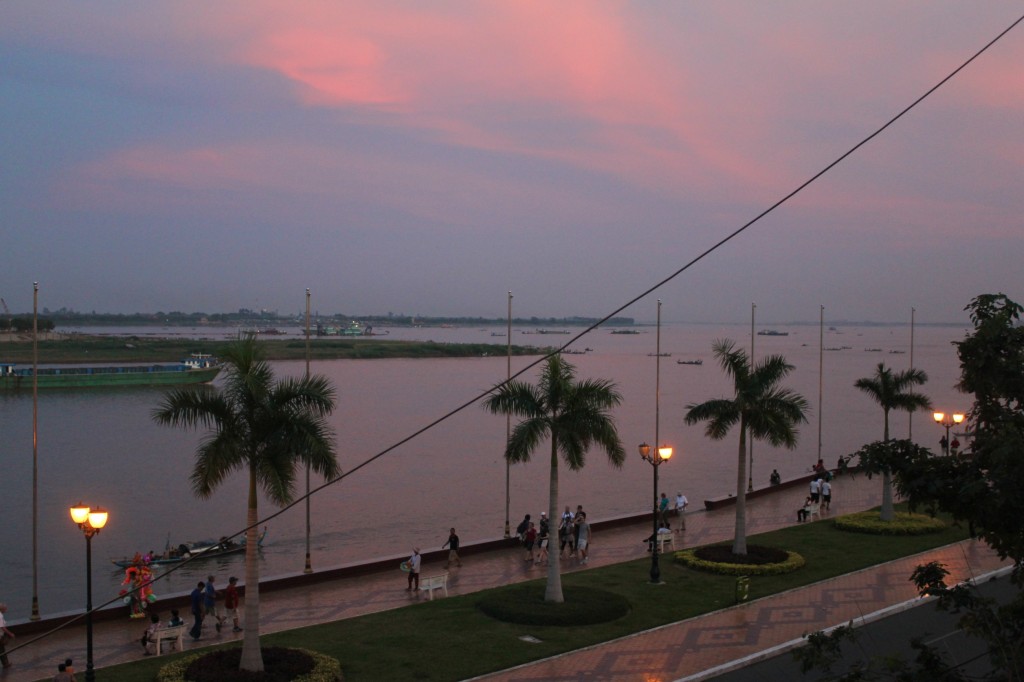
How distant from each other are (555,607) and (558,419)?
3584 mm

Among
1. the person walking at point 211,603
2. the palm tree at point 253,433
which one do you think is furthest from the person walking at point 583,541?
the palm tree at point 253,433

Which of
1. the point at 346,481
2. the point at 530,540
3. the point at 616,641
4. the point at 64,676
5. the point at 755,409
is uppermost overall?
the point at 755,409

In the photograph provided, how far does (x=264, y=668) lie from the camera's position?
13430mm

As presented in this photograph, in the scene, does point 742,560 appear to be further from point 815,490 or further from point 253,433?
point 253,433

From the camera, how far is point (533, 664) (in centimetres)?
1415

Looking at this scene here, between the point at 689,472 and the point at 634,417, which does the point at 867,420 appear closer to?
the point at 634,417

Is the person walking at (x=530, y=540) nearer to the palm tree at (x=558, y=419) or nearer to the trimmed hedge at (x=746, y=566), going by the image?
the trimmed hedge at (x=746, y=566)

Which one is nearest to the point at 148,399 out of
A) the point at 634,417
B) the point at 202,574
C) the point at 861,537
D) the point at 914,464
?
the point at 634,417

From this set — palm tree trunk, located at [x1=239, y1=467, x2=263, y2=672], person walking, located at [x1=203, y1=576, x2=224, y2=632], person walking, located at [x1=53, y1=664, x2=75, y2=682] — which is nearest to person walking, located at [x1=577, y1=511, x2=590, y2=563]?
person walking, located at [x1=203, y1=576, x2=224, y2=632]

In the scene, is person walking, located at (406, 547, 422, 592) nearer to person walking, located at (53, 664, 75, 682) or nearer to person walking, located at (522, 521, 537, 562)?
person walking, located at (522, 521, 537, 562)

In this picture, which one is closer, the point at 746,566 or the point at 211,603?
the point at 211,603

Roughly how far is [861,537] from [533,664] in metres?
13.4

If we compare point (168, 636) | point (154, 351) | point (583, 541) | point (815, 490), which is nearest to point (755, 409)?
point (583, 541)

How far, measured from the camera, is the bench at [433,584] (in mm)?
18516
